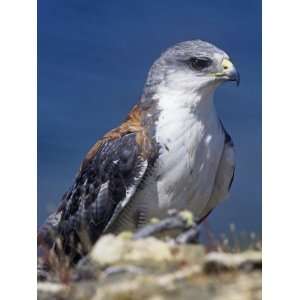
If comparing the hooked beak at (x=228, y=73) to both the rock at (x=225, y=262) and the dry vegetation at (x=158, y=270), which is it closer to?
the dry vegetation at (x=158, y=270)

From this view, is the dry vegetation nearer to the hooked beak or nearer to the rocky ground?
the rocky ground

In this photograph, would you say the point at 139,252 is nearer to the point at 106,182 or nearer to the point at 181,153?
the point at 106,182

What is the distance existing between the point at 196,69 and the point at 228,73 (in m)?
0.18

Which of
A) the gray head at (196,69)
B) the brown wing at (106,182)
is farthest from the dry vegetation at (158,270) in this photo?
the gray head at (196,69)

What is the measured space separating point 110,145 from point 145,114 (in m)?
0.26

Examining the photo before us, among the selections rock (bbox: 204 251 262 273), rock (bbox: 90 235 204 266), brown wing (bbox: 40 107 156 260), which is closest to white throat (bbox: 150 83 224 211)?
brown wing (bbox: 40 107 156 260)

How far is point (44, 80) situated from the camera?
546 cm

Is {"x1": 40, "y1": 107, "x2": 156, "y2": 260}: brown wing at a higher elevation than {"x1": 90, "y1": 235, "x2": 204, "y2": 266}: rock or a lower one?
higher

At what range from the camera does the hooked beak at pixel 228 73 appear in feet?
16.5

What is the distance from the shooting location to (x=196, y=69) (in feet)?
16.6

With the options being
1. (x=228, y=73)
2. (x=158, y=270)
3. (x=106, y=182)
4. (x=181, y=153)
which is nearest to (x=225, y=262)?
(x=158, y=270)

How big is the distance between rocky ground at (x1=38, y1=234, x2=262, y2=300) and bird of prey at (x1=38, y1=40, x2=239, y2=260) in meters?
0.12

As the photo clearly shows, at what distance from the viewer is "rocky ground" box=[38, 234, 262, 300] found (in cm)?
492

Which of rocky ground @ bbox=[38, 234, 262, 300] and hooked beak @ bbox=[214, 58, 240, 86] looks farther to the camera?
hooked beak @ bbox=[214, 58, 240, 86]
